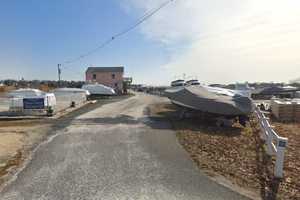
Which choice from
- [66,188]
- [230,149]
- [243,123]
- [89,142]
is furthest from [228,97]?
[66,188]

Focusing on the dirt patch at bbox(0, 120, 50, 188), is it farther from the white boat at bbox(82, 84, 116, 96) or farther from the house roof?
the house roof

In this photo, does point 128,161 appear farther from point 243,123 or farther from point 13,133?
point 243,123

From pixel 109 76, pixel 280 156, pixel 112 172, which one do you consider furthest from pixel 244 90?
pixel 109 76

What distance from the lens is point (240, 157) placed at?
9.20 metres

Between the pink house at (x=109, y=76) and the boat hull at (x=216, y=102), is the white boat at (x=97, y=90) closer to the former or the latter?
the pink house at (x=109, y=76)

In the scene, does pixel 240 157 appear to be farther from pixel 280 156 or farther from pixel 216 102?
pixel 216 102

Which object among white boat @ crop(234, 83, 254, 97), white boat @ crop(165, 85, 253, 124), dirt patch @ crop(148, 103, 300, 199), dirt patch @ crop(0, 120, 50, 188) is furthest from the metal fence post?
white boat @ crop(234, 83, 254, 97)

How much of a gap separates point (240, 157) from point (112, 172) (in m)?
3.96

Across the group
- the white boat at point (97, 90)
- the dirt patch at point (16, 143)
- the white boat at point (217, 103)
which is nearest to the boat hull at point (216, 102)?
the white boat at point (217, 103)

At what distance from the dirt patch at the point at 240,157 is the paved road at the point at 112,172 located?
540mm

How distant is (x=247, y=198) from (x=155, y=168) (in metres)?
2.50

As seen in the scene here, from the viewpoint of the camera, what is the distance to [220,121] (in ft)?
51.4

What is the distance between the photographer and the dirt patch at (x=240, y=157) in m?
6.66

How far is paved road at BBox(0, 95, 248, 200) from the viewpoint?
5965 mm
